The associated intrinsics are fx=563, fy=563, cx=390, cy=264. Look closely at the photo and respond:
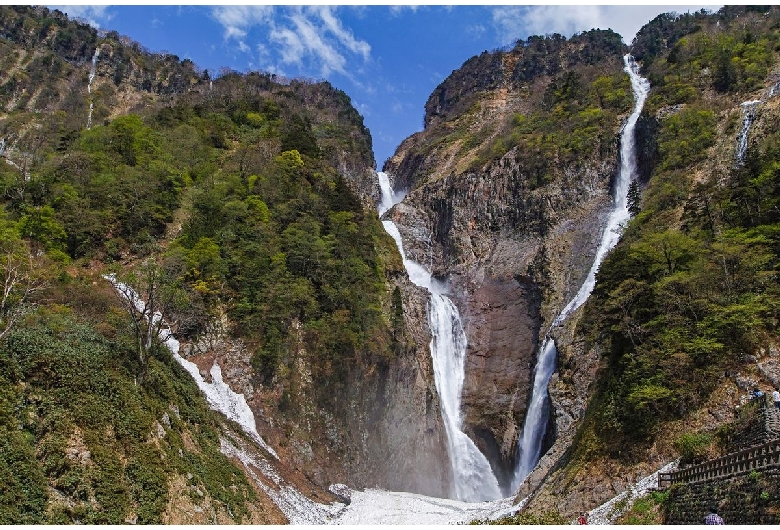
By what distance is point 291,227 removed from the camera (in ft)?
131

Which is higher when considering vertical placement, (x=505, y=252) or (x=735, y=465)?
(x=505, y=252)

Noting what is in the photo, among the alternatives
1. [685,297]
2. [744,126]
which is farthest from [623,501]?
[744,126]

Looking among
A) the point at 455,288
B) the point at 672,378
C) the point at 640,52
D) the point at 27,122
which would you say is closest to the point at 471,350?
the point at 455,288

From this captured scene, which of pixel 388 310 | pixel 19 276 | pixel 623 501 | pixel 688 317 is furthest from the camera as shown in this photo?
pixel 388 310

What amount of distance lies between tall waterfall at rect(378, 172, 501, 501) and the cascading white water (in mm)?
Result: 27103

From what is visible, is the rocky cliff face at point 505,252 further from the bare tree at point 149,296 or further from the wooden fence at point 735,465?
the bare tree at point 149,296

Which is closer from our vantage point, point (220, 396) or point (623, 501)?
point (623, 501)

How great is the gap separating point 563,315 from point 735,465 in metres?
32.0

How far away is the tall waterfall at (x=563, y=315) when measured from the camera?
135ft

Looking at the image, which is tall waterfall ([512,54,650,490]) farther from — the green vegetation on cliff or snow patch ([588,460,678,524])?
snow patch ([588,460,678,524])

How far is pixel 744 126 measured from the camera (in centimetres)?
4766

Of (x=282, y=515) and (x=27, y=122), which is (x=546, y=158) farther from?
(x=27, y=122)

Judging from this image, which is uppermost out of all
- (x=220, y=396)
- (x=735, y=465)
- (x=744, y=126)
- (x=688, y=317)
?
(x=744, y=126)

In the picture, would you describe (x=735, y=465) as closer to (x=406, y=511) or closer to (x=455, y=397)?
(x=406, y=511)
